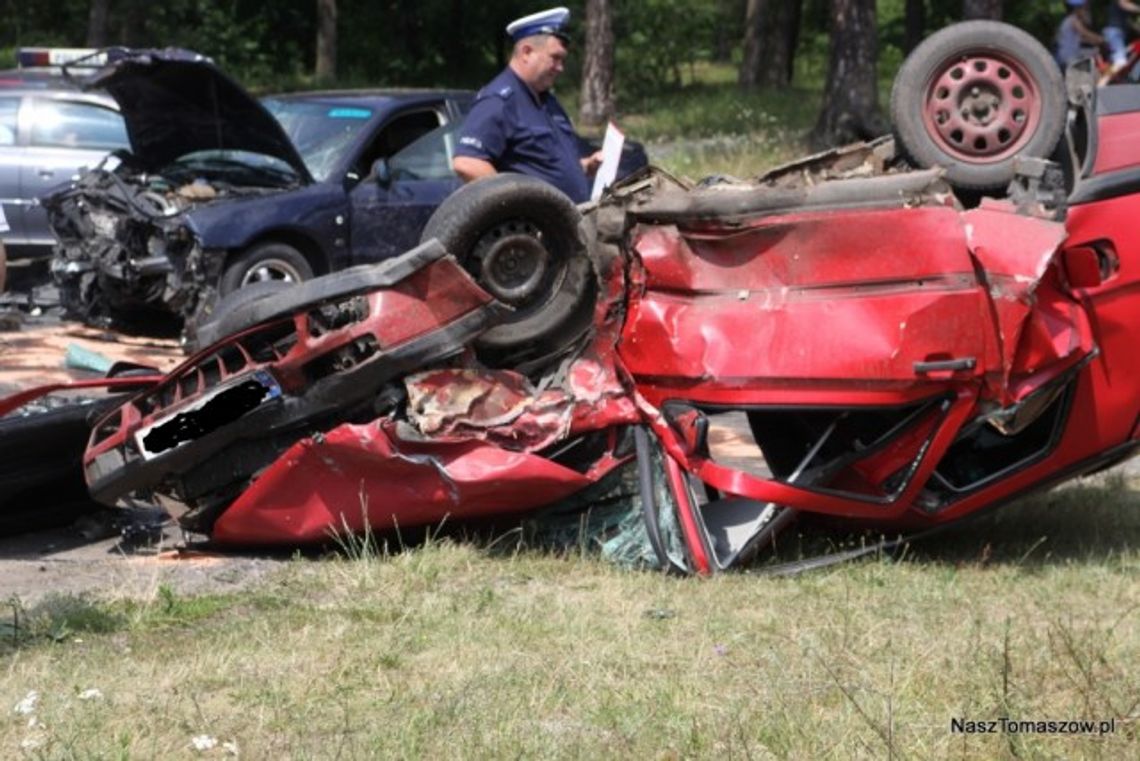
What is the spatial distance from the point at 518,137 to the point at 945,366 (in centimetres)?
267

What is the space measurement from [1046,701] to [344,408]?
2687mm

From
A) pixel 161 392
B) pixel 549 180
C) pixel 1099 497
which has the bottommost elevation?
pixel 1099 497

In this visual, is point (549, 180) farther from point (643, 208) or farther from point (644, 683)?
point (644, 683)

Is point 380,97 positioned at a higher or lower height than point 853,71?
higher

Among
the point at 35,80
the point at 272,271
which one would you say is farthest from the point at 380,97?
the point at 35,80

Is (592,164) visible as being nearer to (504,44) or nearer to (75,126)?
(75,126)

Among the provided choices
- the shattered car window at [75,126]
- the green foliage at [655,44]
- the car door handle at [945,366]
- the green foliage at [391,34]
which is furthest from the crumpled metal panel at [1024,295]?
the green foliage at [655,44]

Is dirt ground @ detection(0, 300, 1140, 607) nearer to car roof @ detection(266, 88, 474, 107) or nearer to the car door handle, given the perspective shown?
the car door handle

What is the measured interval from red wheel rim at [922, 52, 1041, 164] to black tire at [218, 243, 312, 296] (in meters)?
5.95

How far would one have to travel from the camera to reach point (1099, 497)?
738cm

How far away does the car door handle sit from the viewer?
18.4 feet

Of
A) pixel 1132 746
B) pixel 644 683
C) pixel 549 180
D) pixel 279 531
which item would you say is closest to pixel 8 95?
pixel 549 180

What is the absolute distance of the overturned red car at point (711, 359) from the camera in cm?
572

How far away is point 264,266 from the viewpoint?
1148 centimetres
